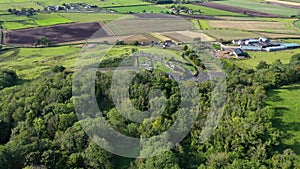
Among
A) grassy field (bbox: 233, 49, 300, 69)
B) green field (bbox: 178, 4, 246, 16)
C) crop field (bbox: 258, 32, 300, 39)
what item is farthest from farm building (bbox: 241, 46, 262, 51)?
green field (bbox: 178, 4, 246, 16)

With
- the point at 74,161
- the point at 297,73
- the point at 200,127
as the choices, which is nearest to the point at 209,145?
the point at 200,127

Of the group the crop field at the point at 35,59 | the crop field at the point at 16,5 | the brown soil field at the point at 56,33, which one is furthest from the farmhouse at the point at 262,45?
the crop field at the point at 16,5

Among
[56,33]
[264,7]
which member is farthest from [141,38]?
[264,7]

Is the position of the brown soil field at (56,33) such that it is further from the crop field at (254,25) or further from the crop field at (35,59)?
the crop field at (254,25)

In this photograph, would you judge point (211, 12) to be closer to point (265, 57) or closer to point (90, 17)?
point (90, 17)

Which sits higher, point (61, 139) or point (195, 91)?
point (195, 91)

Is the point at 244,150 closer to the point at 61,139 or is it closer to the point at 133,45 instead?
the point at 61,139
